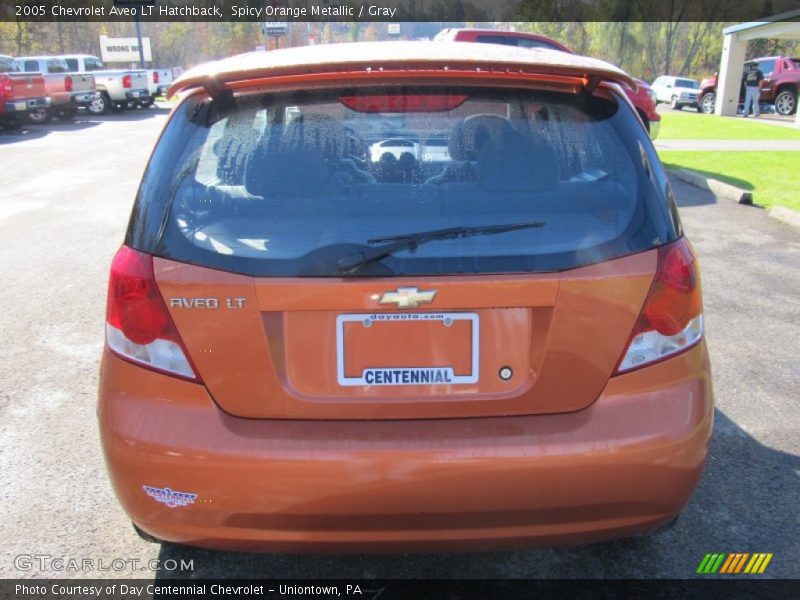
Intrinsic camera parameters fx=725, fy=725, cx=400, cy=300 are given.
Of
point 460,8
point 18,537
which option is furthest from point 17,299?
point 460,8

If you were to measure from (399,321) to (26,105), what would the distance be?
21423mm

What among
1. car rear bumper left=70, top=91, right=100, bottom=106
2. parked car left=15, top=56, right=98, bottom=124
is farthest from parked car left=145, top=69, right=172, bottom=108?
parked car left=15, top=56, right=98, bottom=124

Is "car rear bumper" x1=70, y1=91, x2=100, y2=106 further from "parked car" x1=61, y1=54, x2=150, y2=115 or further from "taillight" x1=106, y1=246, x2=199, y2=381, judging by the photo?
"taillight" x1=106, y1=246, x2=199, y2=381

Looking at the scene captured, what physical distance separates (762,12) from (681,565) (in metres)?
50.1

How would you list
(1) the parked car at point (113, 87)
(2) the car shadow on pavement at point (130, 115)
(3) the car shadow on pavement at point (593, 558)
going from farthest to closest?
A: (1) the parked car at point (113, 87) < (2) the car shadow on pavement at point (130, 115) < (3) the car shadow on pavement at point (593, 558)

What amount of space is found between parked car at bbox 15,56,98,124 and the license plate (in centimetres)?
2248

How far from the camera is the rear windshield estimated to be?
6.71ft

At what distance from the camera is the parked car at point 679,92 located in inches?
1396

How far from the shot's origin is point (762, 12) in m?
44.2

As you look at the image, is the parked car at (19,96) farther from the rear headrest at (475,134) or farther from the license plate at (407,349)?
the license plate at (407,349)

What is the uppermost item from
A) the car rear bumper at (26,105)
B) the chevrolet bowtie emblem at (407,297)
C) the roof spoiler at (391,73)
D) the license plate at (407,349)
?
the roof spoiler at (391,73)

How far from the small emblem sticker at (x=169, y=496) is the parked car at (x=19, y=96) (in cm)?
2050

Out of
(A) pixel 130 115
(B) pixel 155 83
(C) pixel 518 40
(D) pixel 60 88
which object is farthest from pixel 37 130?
(C) pixel 518 40

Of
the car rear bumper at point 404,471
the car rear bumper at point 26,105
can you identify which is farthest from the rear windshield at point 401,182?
the car rear bumper at point 26,105
